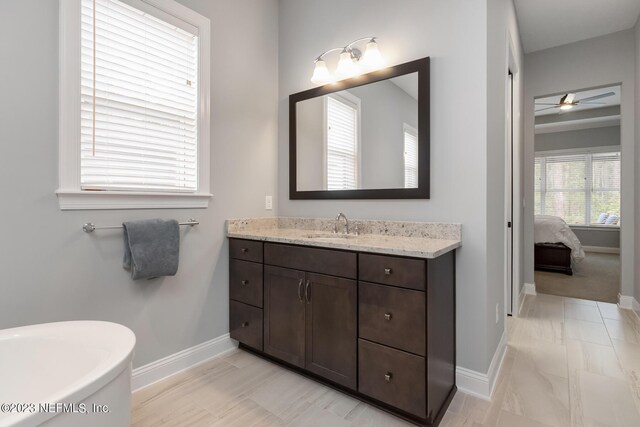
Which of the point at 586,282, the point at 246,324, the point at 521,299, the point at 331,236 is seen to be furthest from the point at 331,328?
the point at 586,282

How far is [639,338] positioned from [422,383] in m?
2.39

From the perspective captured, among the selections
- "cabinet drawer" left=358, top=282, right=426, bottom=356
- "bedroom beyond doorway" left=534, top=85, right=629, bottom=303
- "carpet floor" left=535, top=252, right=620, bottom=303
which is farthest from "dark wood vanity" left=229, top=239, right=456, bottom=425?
"bedroom beyond doorway" left=534, top=85, right=629, bottom=303

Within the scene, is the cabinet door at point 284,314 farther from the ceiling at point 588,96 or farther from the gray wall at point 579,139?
the gray wall at point 579,139

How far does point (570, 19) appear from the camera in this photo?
3191 mm

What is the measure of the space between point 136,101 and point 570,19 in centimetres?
398

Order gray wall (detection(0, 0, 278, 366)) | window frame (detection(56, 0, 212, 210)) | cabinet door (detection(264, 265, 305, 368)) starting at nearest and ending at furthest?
gray wall (detection(0, 0, 278, 366)) < window frame (detection(56, 0, 212, 210)) < cabinet door (detection(264, 265, 305, 368))

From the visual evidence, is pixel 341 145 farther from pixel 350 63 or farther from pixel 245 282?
pixel 245 282

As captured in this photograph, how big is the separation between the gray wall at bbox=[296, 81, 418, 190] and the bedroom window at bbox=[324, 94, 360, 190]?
1.8 inches

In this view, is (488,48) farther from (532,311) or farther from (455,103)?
(532,311)

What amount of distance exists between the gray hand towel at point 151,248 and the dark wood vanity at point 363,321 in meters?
0.53

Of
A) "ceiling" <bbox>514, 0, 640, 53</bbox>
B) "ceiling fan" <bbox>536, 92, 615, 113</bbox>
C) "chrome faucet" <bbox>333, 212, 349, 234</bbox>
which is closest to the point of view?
"chrome faucet" <bbox>333, 212, 349, 234</bbox>

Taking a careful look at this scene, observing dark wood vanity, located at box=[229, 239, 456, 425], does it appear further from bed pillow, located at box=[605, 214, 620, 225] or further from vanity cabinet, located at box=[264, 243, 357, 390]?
bed pillow, located at box=[605, 214, 620, 225]

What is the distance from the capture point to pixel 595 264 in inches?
220

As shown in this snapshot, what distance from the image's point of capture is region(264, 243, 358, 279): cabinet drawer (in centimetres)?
176
